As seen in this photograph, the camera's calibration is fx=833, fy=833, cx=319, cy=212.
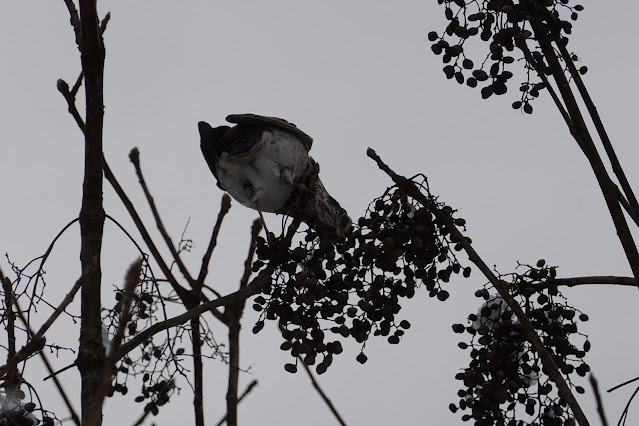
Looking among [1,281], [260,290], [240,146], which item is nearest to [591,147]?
[260,290]

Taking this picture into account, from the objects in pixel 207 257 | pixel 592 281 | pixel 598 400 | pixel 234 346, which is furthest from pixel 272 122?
pixel 598 400

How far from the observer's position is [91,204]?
78.7 inches

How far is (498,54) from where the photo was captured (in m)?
2.22

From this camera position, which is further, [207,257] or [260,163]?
[260,163]

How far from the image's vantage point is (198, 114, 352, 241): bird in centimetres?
352

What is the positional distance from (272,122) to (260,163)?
0.63ft

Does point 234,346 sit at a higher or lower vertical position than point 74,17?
lower

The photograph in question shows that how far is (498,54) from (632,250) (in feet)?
2.10

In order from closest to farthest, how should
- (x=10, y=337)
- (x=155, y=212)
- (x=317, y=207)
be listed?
(x=10, y=337)
(x=155, y=212)
(x=317, y=207)

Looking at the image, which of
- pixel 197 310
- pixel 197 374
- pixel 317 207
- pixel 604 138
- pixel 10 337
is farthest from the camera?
pixel 317 207

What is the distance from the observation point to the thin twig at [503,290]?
183 centimetres

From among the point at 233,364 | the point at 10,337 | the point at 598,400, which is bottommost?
the point at 598,400

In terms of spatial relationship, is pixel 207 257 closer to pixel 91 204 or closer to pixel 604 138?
pixel 91 204

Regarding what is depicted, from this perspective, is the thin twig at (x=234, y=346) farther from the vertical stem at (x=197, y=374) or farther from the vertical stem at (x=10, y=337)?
the vertical stem at (x=10, y=337)
